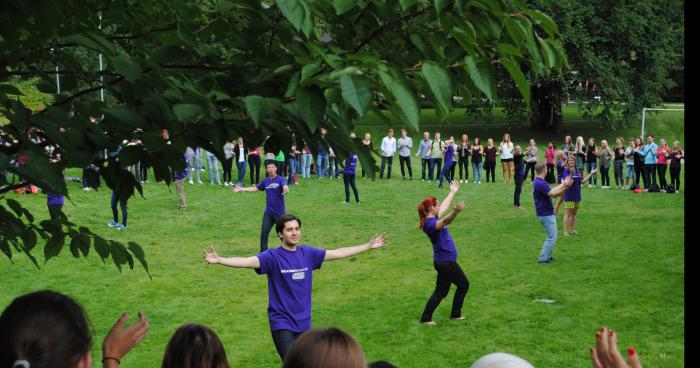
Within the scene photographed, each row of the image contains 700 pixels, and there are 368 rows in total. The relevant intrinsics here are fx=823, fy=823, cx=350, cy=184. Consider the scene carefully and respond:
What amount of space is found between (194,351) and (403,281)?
11635 millimetres

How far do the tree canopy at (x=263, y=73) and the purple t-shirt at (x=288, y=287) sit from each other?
15.7 ft

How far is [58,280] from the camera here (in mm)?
15625

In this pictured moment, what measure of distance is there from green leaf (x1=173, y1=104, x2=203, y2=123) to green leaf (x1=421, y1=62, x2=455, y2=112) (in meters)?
0.82

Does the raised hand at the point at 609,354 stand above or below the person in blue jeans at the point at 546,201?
above

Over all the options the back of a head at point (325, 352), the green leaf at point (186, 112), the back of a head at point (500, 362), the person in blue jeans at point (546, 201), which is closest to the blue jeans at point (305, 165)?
the person in blue jeans at point (546, 201)

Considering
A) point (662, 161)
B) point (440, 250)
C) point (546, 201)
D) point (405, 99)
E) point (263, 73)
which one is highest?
point (263, 73)

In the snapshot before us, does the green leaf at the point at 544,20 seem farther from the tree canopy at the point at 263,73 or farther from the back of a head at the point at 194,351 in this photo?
the back of a head at the point at 194,351

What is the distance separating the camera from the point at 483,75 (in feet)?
8.99

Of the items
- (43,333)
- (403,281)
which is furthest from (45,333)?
(403,281)

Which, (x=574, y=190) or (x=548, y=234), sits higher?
(x=574, y=190)

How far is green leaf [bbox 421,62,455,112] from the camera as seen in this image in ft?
8.25

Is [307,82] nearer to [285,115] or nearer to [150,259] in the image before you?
[285,115]

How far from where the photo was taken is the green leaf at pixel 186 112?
279 centimetres

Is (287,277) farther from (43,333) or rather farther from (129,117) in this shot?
(43,333)
